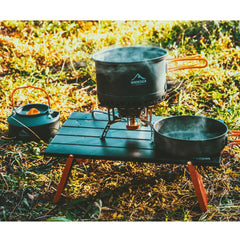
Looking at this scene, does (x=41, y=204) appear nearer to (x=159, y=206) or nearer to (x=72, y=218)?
(x=72, y=218)

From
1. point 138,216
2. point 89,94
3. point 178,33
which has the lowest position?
point 138,216

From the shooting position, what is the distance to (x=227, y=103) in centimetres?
405

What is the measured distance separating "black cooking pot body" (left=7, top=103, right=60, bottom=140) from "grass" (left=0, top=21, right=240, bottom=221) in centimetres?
9

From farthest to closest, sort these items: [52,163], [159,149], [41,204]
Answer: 1. [52,163]
2. [41,204]
3. [159,149]

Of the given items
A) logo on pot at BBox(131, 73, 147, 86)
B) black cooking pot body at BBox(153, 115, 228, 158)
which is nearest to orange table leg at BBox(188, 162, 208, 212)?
black cooking pot body at BBox(153, 115, 228, 158)

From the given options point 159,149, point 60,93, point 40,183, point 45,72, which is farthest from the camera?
point 45,72

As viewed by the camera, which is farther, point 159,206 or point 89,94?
point 89,94

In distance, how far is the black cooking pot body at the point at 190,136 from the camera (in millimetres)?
2463

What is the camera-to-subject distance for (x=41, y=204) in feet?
9.29

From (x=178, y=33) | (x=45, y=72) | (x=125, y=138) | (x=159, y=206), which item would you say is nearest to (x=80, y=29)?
(x=45, y=72)

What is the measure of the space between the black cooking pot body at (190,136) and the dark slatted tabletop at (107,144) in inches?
2.1

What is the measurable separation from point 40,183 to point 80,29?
342 cm

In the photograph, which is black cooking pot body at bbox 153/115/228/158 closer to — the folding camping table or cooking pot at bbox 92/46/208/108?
the folding camping table

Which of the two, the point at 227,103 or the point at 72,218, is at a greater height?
the point at 227,103
